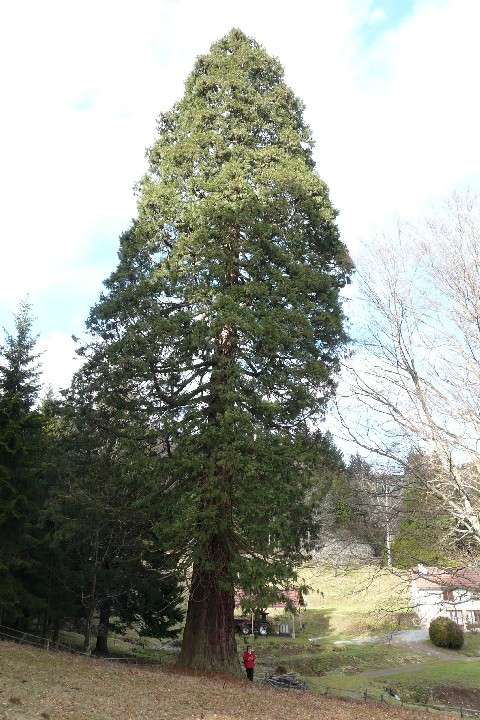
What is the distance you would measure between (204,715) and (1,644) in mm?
6805

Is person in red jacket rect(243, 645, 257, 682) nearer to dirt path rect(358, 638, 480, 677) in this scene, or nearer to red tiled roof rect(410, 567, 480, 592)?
red tiled roof rect(410, 567, 480, 592)

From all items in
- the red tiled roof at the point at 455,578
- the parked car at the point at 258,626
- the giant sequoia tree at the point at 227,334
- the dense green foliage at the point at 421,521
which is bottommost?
the parked car at the point at 258,626

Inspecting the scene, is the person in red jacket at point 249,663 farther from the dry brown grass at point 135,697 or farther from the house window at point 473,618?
the house window at point 473,618

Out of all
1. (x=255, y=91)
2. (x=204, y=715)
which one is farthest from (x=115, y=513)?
(x=255, y=91)

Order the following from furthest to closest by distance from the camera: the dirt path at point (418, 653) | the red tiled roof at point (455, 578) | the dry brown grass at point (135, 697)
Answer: the dirt path at point (418, 653)
the red tiled roof at point (455, 578)
the dry brown grass at point (135, 697)

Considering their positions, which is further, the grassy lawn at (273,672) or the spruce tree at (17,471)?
the spruce tree at (17,471)

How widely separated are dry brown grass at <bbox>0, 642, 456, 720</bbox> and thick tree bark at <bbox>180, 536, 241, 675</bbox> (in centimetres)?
44

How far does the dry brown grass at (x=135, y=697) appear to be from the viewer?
815 cm

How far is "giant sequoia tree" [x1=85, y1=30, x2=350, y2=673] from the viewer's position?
438 inches

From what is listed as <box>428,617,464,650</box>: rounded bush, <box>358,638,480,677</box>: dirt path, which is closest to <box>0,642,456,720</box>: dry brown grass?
<box>358,638,480,677</box>: dirt path

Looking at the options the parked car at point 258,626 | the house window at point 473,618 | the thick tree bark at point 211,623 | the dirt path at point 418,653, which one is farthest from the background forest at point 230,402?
the house window at point 473,618

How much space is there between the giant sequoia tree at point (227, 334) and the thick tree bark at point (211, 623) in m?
0.03

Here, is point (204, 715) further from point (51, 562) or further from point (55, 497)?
point (51, 562)

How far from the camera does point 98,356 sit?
13836 mm
